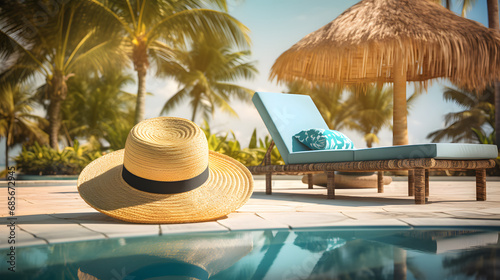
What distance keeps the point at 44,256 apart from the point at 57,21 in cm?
1310

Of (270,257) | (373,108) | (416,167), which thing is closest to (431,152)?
(416,167)

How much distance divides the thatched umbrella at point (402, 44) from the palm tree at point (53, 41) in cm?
728

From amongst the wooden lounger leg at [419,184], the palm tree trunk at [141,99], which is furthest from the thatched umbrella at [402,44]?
the palm tree trunk at [141,99]

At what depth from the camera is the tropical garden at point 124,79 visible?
11.8 meters

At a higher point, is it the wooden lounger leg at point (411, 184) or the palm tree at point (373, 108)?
the palm tree at point (373, 108)

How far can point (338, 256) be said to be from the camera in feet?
5.77

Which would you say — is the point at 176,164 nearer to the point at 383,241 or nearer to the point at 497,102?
the point at 383,241

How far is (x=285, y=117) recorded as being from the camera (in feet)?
18.1

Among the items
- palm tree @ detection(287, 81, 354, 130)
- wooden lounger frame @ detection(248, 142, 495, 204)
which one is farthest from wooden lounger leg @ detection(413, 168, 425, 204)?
palm tree @ detection(287, 81, 354, 130)

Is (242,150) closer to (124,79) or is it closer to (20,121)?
(124,79)

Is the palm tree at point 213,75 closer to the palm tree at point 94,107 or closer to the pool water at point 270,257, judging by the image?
the palm tree at point 94,107

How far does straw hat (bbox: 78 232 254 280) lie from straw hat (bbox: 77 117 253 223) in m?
0.43

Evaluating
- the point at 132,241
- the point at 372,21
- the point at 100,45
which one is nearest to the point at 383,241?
the point at 132,241

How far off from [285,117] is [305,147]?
478mm
